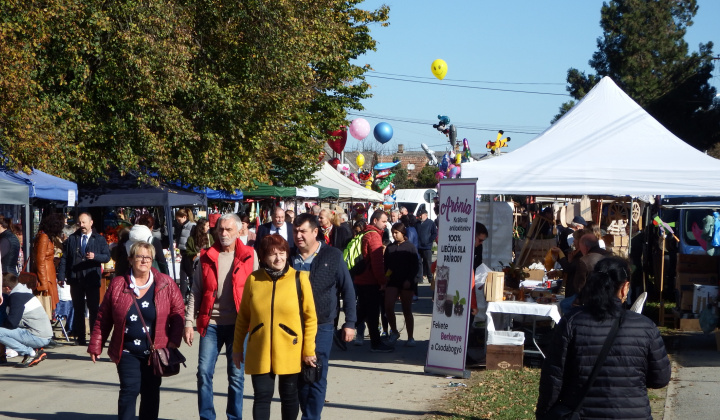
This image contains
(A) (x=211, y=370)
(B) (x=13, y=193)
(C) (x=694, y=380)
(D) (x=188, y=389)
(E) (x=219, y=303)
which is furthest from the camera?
(B) (x=13, y=193)

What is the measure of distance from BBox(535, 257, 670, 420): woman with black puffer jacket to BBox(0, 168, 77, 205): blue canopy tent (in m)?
10.9

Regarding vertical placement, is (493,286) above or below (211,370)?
above

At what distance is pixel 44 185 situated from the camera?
14281 mm

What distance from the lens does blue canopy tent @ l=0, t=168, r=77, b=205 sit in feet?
44.2

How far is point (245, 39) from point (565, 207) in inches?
402

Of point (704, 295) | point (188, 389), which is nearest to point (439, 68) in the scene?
point (704, 295)

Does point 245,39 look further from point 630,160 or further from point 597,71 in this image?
point 597,71

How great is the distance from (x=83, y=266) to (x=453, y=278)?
534 centimetres

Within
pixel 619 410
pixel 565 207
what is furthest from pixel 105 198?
pixel 619 410

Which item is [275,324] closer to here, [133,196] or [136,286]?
[136,286]

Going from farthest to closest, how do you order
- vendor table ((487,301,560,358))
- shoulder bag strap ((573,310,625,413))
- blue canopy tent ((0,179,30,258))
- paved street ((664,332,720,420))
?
blue canopy tent ((0,179,30,258)), vendor table ((487,301,560,358)), paved street ((664,332,720,420)), shoulder bag strap ((573,310,625,413))

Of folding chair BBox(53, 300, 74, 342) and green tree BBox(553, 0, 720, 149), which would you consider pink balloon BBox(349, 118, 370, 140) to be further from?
folding chair BBox(53, 300, 74, 342)

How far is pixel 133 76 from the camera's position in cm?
1739

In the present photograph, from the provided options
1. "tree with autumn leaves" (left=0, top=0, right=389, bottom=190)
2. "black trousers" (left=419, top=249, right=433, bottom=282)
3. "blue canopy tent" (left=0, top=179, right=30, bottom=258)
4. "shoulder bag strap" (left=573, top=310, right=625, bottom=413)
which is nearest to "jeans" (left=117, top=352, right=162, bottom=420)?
"shoulder bag strap" (left=573, top=310, right=625, bottom=413)
